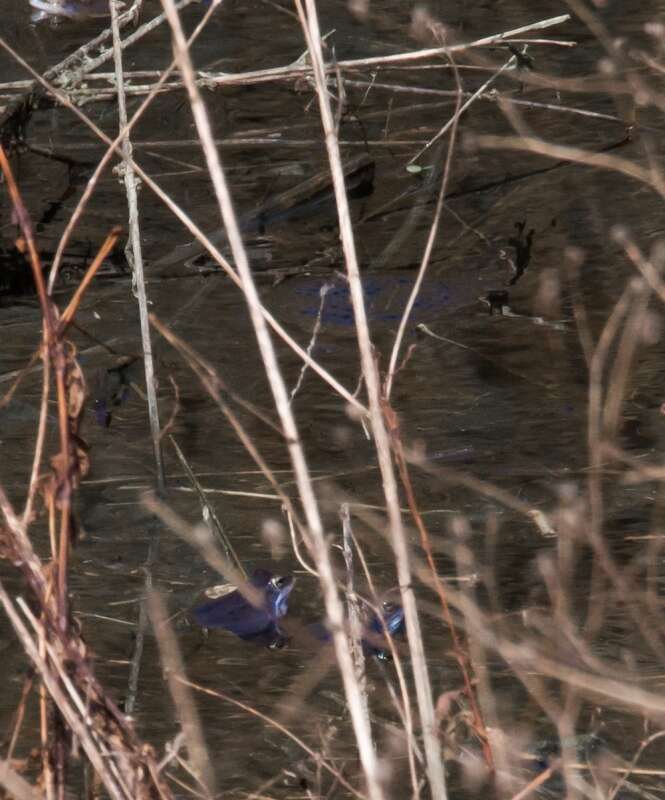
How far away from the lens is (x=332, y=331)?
121 inches

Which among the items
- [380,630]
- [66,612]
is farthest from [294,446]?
[380,630]

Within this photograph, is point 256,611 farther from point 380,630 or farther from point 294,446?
point 294,446

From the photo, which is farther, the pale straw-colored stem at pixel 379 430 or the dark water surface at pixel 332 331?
the dark water surface at pixel 332 331

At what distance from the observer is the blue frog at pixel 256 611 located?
82.0 inches

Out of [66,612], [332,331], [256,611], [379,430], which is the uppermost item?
[379,430]

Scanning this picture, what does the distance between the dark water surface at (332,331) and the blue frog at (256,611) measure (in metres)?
0.03

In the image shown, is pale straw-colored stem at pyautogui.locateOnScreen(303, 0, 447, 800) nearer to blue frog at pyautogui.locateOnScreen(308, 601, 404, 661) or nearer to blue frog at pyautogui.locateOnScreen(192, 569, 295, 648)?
blue frog at pyautogui.locateOnScreen(308, 601, 404, 661)

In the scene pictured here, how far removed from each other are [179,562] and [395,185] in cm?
161

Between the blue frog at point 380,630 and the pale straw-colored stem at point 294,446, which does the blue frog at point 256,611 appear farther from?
the pale straw-colored stem at point 294,446

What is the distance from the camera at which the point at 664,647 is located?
1.96m

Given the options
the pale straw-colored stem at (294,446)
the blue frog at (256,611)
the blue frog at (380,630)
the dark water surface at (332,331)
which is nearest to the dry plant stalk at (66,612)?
the pale straw-colored stem at (294,446)

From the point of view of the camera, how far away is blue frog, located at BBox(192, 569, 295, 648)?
2.08 m

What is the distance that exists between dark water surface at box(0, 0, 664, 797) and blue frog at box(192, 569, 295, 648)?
0.03 m

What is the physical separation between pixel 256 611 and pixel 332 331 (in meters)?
1.04
